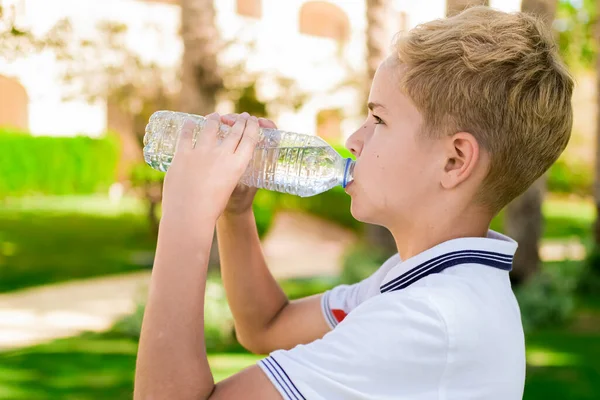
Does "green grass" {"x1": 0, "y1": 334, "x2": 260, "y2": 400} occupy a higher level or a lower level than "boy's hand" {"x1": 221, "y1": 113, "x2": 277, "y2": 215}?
lower

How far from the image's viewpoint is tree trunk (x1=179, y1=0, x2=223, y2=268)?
6598mm

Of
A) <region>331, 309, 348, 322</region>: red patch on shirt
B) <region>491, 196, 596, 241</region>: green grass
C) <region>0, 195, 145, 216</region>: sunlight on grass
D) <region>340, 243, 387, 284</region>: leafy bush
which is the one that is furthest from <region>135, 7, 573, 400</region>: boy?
<region>0, 195, 145, 216</region>: sunlight on grass

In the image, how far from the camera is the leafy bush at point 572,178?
80.4ft

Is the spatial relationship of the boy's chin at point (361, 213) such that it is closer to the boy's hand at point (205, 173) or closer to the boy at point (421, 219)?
the boy at point (421, 219)

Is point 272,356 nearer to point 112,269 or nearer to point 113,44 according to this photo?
point 112,269

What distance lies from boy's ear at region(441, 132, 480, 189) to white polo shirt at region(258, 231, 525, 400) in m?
0.20

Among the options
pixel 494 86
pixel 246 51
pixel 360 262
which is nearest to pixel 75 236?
pixel 246 51

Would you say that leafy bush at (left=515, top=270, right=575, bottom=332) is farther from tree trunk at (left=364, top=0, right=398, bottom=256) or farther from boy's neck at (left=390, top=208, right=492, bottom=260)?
boy's neck at (left=390, top=208, right=492, bottom=260)

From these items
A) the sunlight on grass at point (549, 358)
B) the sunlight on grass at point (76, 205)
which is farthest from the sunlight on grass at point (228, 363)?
the sunlight on grass at point (76, 205)

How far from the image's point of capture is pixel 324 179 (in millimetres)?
2109

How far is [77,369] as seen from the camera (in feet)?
19.8

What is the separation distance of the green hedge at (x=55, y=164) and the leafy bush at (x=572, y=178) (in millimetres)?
13952

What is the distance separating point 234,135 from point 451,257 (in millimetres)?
459

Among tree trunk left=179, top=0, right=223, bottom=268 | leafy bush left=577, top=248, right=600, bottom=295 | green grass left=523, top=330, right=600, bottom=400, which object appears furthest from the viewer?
leafy bush left=577, top=248, right=600, bottom=295
